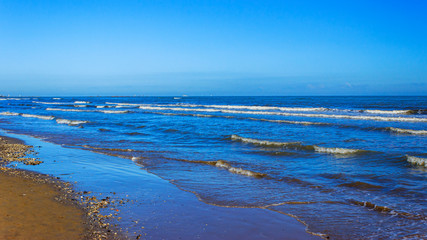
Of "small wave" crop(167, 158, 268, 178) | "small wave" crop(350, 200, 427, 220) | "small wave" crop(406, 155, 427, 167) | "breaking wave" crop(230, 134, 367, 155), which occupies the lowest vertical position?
"small wave" crop(167, 158, 268, 178)

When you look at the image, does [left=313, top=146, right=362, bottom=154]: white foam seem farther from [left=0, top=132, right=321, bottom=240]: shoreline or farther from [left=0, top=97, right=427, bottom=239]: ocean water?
[left=0, top=132, right=321, bottom=240]: shoreline

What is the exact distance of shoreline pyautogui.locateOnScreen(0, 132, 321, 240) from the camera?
476cm

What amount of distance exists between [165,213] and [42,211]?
7.09ft

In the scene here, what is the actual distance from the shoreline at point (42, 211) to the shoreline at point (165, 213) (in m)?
0.33

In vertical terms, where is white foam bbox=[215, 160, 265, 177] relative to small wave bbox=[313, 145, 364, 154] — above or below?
below

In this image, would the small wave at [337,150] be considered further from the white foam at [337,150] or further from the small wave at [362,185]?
the small wave at [362,185]

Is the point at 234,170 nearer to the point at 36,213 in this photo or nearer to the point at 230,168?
the point at 230,168

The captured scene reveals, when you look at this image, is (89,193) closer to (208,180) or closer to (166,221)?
(166,221)

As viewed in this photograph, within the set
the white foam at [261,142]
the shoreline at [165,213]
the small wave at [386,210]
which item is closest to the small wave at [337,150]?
the white foam at [261,142]

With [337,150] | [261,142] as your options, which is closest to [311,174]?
[337,150]

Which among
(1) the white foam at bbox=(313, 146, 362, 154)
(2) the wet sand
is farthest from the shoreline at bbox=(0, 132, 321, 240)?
(1) the white foam at bbox=(313, 146, 362, 154)

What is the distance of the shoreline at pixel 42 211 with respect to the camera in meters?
4.45

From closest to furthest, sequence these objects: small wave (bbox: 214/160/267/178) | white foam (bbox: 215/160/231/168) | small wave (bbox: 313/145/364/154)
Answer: small wave (bbox: 214/160/267/178)
white foam (bbox: 215/160/231/168)
small wave (bbox: 313/145/364/154)

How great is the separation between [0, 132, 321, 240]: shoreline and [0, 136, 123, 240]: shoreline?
0.33 meters
